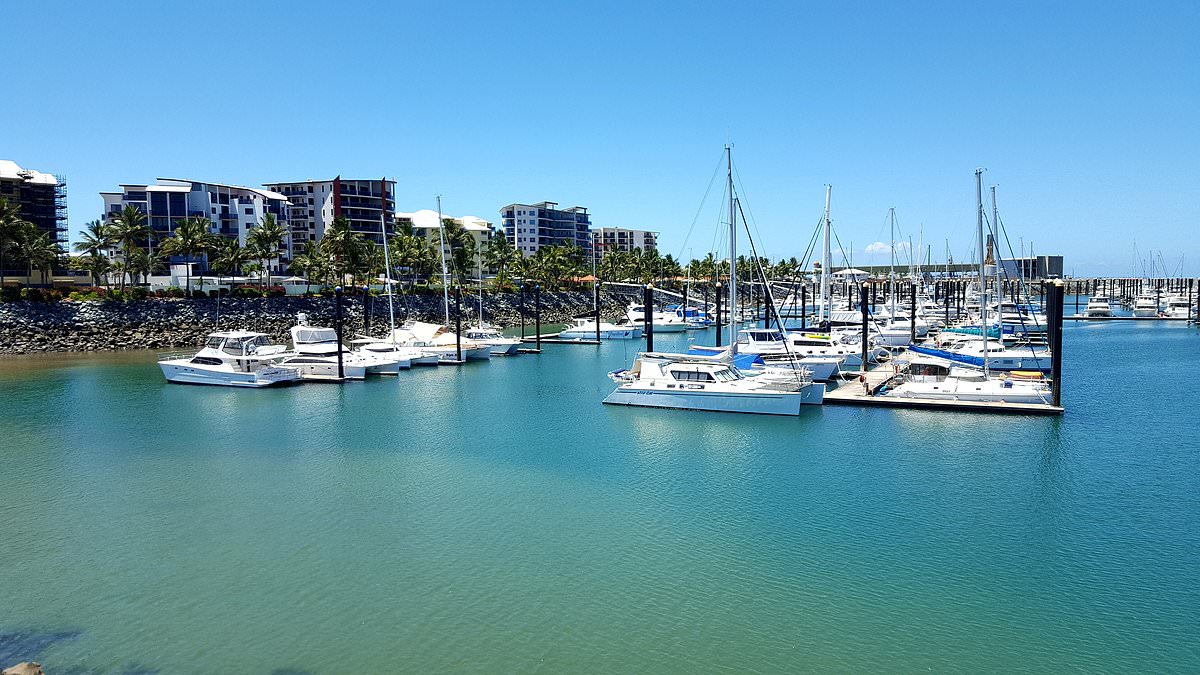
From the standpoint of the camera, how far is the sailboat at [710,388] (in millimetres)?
40906

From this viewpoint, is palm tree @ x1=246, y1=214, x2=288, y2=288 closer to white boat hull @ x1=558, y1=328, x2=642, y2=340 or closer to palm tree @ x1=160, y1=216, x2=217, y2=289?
palm tree @ x1=160, y1=216, x2=217, y2=289

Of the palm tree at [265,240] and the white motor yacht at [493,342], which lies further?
the palm tree at [265,240]

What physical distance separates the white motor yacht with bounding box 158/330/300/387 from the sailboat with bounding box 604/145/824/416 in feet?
76.4

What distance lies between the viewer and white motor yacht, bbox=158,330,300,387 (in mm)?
52781

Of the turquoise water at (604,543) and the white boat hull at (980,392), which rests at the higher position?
the white boat hull at (980,392)

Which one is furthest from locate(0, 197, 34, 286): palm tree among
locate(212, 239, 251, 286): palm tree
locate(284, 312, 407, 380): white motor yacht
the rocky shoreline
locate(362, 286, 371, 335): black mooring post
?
locate(284, 312, 407, 380): white motor yacht

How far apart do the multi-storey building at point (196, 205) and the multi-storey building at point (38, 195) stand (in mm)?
7425

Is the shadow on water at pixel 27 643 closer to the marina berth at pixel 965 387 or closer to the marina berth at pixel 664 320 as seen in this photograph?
the marina berth at pixel 965 387

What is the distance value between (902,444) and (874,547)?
44.0 ft

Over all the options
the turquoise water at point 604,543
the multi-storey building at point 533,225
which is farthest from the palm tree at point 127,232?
the multi-storey building at point 533,225

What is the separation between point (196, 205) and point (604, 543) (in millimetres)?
108531

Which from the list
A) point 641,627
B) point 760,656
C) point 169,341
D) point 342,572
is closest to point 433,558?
point 342,572

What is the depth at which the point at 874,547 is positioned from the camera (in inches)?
891

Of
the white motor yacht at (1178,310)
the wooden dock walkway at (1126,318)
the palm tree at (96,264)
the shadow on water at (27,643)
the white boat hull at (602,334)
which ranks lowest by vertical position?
the shadow on water at (27,643)
